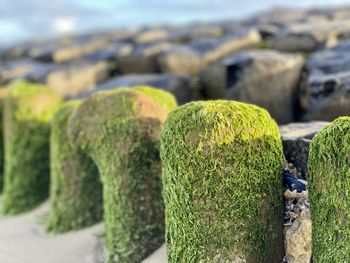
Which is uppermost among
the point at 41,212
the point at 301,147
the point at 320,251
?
the point at 301,147

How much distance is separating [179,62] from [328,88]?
365 centimetres

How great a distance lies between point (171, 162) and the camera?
3.34 meters

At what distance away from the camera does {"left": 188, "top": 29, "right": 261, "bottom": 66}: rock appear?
8.52 metres

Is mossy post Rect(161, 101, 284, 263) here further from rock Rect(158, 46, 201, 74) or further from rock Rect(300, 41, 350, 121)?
rock Rect(158, 46, 201, 74)

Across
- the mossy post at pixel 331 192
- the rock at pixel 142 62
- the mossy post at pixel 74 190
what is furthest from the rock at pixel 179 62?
the mossy post at pixel 331 192

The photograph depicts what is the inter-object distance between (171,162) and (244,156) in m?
0.53

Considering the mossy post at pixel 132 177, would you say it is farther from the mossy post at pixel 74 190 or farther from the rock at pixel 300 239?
the rock at pixel 300 239

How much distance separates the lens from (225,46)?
8648 mm

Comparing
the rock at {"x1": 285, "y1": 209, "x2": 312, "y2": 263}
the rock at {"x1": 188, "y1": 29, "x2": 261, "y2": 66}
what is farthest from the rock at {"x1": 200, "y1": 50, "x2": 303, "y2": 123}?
the rock at {"x1": 285, "y1": 209, "x2": 312, "y2": 263}

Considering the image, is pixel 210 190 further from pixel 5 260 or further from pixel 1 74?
pixel 1 74

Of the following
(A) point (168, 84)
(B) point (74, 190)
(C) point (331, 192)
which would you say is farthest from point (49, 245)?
(C) point (331, 192)

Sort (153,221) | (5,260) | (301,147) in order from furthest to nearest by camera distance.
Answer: (5,260)
(153,221)
(301,147)

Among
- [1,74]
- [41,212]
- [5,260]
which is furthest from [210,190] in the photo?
[1,74]

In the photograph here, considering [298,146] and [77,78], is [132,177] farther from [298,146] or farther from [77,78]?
[77,78]
